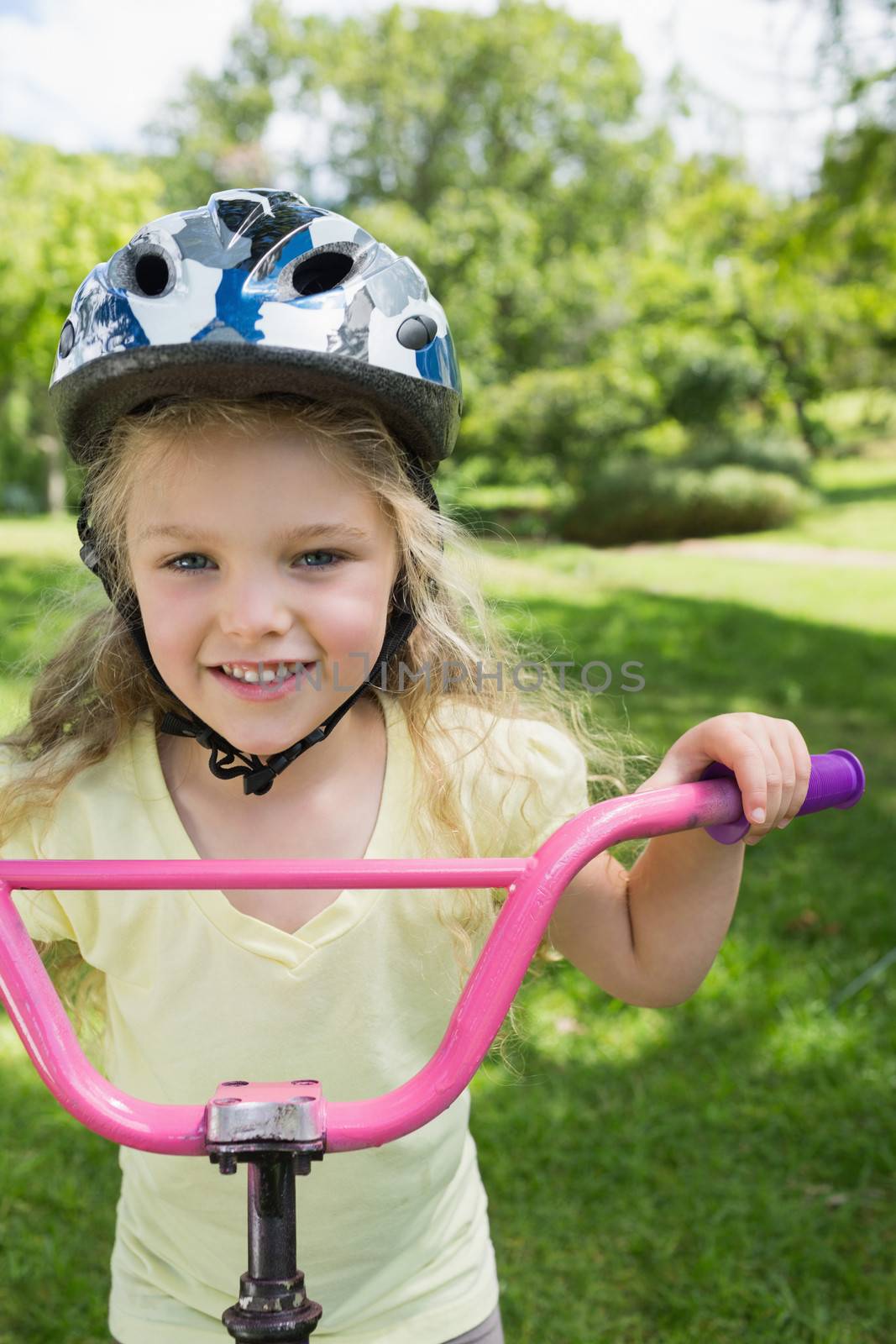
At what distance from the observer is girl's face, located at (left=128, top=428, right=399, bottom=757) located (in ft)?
5.68

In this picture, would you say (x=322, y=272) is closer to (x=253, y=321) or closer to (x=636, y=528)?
(x=253, y=321)

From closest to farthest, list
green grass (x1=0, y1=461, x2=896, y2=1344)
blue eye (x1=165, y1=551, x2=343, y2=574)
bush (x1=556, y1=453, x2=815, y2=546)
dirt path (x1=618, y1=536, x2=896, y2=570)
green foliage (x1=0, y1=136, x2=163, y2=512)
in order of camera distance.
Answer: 1. blue eye (x1=165, y1=551, x2=343, y2=574)
2. green grass (x1=0, y1=461, x2=896, y2=1344)
3. green foliage (x1=0, y1=136, x2=163, y2=512)
4. dirt path (x1=618, y1=536, x2=896, y2=570)
5. bush (x1=556, y1=453, x2=815, y2=546)

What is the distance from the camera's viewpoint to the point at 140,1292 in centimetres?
205

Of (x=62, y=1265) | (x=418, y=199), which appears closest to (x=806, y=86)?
(x=62, y=1265)

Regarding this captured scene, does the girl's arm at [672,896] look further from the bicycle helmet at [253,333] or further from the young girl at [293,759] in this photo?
the bicycle helmet at [253,333]

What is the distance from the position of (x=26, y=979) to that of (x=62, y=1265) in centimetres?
214

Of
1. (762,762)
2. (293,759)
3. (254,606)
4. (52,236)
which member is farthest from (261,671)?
(52,236)

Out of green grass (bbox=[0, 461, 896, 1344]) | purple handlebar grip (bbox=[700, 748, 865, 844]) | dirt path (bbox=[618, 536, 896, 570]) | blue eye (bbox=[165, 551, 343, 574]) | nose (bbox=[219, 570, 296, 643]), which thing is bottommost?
green grass (bbox=[0, 461, 896, 1344])

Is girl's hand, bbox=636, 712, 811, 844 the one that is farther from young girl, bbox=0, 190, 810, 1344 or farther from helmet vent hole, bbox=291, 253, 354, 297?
helmet vent hole, bbox=291, 253, 354, 297

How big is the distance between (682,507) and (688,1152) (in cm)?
1688

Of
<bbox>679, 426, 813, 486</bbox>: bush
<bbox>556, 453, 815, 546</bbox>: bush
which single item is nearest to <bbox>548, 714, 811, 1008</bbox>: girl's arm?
<bbox>556, 453, 815, 546</bbox>: bush

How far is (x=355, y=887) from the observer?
→ 58.7 inches

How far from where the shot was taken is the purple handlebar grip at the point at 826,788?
169 centimetres

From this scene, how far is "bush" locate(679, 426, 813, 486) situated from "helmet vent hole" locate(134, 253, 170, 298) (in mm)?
20882
